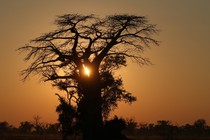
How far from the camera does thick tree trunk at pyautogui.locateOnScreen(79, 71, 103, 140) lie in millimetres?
26609

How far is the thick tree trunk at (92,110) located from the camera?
87.3ft

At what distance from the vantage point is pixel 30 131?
134m

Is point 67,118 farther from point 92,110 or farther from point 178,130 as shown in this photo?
Answer: point 178,130

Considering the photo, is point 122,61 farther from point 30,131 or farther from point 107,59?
point 30,131

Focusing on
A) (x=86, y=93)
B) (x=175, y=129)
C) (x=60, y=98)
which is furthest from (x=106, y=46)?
(x=175, y=129)

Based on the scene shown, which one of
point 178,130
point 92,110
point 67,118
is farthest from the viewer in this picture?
point 178,130

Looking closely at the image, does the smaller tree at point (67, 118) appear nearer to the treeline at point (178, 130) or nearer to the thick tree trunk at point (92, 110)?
the thick tree trunk at point (92, 110)

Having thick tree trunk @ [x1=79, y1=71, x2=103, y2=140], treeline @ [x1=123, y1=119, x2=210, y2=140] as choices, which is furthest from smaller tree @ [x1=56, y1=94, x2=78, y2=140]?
treeline @ [x1=123, y1=119, x2=210, y2=140]

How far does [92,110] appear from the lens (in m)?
26.8

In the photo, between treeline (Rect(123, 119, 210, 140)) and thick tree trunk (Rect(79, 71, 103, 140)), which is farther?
treeline (Rect(123, 119, 210, 140))

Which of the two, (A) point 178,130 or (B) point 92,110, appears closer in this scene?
(B) point 92,110

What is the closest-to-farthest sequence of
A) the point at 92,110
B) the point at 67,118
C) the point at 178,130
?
the point at 92,110, the point at 67,118, the point at 178,130

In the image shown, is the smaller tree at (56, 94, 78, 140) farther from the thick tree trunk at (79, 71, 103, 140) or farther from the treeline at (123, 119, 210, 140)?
the treeline at (123, 119, 210, 140)

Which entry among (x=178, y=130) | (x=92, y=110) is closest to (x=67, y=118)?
(x=92, y=110)
